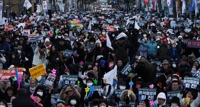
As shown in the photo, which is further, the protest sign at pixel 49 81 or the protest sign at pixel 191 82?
the protest sign at pixel 49 81

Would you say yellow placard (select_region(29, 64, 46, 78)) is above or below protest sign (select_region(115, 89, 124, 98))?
above

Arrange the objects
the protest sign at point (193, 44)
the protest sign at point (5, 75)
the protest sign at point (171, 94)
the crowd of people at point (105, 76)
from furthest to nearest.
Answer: the protest sign at point (193, 44), the protest sign at point (5, 75), the protest sign at point (171, 94), the crowd of people at point (105, 76)

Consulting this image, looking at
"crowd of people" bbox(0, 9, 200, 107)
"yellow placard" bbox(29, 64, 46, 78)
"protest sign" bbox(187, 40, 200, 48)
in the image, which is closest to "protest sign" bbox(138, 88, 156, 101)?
"crowd of people" bbox(0, 9, 200, 107)

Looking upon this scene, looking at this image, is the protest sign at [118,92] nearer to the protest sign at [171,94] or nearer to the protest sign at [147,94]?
the protest sign at [147,94]

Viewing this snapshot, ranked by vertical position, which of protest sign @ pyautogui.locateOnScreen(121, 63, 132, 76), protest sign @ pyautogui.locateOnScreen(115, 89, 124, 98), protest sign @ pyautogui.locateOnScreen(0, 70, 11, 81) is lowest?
protest sign @ pyautogui.locateOnScreen(115, 89, 124, 98)

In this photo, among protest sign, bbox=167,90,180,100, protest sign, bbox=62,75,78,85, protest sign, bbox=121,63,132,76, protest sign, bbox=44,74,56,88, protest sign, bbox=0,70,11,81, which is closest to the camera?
protest sign, bbox=167,90,180,100

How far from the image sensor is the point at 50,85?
35.0 feet

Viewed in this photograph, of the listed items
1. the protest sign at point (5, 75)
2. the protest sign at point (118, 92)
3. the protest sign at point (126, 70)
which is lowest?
the protest sign at point (118, 92)

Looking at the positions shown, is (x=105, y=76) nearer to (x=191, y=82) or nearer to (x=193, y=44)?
(x=191, y=82)

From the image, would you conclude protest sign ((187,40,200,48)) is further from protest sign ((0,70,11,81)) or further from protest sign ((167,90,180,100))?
protest sign ((0,70,11,81))

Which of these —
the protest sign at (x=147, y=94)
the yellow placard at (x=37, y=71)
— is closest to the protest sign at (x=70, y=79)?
the yellow placard at (x=37, y=71)

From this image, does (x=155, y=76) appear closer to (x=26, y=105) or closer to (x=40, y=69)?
(x=40, y=69)

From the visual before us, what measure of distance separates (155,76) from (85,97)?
2.80m

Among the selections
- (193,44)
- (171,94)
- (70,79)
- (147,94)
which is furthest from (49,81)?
(193,44)
